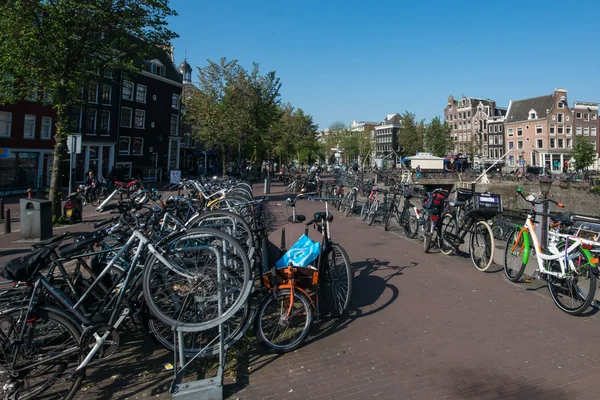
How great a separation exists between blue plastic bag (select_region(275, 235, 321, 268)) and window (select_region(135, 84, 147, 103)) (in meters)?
36.1

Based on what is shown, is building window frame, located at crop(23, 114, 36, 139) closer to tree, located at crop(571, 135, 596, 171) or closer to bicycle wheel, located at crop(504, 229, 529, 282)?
bicycle wheel, located at crop(504, 229, 529, 282)

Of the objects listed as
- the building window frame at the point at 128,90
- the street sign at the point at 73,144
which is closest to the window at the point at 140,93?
the building window frame at the point at 128,90

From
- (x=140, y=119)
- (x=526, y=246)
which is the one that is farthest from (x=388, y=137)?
(x=526, y=246)

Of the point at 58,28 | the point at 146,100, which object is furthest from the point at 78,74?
the point at 146,100

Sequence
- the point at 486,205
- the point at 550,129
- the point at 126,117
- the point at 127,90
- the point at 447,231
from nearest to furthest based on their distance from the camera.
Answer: the point at 486,205
the point at 447,231
the point at 127,90
the point at 126,117
the point at 550,129

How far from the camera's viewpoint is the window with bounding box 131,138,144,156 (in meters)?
35.6

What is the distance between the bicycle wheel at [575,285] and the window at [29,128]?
30191 millimetres

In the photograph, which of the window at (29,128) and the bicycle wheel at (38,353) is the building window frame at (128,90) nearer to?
the window at (29,128)

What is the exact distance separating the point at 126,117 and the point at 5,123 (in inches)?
431

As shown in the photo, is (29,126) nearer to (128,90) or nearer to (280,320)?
(128,90)

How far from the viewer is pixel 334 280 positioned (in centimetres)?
460

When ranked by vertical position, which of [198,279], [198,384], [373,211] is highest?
[373,211]

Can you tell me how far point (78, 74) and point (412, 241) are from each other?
33.8ft

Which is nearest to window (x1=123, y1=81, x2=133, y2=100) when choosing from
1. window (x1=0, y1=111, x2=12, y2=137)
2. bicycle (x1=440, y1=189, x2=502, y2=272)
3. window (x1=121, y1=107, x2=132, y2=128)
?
window (x1=121, y1=107, x2=132, y2=128)
